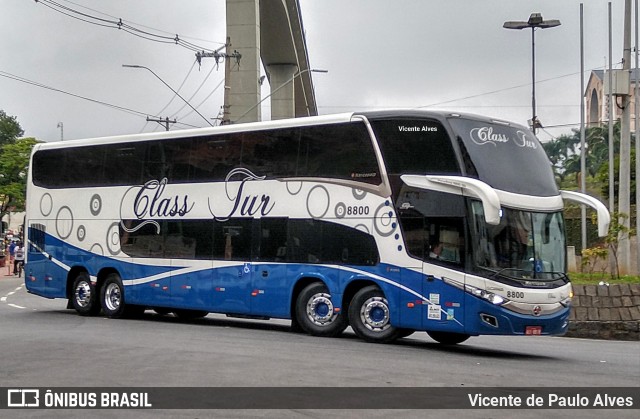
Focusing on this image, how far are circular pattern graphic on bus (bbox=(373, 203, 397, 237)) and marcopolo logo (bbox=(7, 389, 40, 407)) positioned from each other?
303 inches

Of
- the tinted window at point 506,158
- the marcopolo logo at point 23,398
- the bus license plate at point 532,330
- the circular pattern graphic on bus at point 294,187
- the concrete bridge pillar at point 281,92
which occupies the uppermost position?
the concrete bridge pillar at point 281,92

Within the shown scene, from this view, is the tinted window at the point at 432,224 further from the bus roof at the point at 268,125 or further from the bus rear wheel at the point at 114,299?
the bus rear wheel at the point at 114,299

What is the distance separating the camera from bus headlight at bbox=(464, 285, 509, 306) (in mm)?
15508

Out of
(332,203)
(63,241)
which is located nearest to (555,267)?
(332,203)

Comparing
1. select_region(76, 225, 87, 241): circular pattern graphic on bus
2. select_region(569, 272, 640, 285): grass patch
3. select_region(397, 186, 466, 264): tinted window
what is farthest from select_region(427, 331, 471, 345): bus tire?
select_region(76, 225, 87, 241): circular pattern graphic on bus

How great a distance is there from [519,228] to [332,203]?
361cm

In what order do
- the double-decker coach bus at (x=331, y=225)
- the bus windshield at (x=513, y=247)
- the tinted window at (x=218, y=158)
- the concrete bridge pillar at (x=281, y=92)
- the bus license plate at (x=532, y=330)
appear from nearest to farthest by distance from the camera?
the bus license plate at (x=532, y=330) < the bus windshield at (x=513, y=247) < the double-decker coach bus at (x=331, y=225) < the tinted window at (x=218, y=158) < the concrete bridge pillar at (x=281, y=92)

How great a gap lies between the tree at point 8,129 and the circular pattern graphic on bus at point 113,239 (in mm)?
86947

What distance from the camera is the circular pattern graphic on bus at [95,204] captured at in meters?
22.9

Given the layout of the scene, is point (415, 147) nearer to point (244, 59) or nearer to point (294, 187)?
point (294, 187)

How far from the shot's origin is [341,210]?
17781 mm

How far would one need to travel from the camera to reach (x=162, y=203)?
21.3 m

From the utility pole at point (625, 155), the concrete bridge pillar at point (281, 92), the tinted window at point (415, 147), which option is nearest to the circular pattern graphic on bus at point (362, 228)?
the tinted window at point (415, 147)

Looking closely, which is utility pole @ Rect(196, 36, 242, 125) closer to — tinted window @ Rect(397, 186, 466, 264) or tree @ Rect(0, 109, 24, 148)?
tinted window @ Rect(397, 186, 466, 264)
